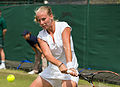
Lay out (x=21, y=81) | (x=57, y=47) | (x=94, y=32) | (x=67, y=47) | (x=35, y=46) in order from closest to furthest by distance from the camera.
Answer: (x=67, y=47) < (x=57, y=47) < (x=21, y=81) < (x=35, y=46) < (x=94, y=32)

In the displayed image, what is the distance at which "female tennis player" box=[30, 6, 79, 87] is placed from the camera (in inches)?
146

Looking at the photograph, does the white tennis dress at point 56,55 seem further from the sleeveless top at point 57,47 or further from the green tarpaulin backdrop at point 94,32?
the green tarpaulin backdrop at point 94,32

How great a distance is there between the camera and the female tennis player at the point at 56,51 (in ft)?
12.1

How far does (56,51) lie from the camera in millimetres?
3895

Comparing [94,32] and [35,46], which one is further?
[94,32]

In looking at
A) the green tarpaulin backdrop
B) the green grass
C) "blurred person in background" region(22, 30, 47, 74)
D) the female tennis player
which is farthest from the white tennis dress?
the green tarpaulin backdrop

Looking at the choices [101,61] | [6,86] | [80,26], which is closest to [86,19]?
[80,26]

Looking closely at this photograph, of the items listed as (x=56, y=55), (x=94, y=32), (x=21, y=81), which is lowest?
(x=21, y=81)

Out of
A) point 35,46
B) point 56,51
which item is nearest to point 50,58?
point 56,51

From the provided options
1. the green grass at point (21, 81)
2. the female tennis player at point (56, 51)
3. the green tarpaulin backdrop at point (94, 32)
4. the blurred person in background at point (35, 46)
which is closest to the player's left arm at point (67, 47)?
the female tennis player at point (56, 51)

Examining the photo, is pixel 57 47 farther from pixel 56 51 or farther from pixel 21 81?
pixel 21 81

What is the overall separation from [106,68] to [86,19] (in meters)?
1.58

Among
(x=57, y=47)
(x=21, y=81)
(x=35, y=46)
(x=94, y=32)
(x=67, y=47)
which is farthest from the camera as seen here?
(x=94, y=32)

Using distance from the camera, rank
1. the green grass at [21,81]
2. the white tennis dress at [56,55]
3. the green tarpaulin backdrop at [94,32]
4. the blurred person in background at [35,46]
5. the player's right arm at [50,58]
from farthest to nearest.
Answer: the green tarpaulin backdrop at [94,32] < the blurred person in background at [35,46] < the green grass at [21,81] < the white tennis dress at [56,55] < the player's right arm at [50,58]
